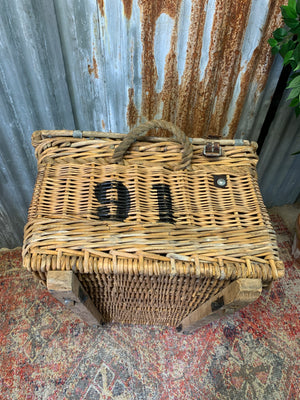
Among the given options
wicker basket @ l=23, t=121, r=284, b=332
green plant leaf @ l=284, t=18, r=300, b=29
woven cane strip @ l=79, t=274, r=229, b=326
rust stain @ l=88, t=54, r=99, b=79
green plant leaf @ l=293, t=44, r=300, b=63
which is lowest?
woven cane strip @ l=79, t=274, r=229, b=326

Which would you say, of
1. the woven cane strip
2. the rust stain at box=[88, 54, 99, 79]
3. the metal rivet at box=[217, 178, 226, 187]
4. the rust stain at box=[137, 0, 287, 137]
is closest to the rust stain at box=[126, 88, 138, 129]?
the rust stain at box=[137, 0, 287, 137]

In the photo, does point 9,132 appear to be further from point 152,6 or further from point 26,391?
point 26,391

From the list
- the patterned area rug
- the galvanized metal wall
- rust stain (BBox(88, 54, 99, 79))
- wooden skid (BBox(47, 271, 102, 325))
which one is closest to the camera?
wooden skid (BBox(47, 271, 102, 325))

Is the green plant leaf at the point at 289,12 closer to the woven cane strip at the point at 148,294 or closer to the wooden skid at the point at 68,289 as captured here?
the woven cane strip at the point at 148,294

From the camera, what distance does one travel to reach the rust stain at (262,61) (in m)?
0.94

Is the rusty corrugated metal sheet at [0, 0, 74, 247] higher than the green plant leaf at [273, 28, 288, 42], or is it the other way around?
the green plant leaf at [273, 28, 288, 42]

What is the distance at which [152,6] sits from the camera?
887 millimetres

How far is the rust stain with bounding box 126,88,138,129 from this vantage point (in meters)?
1.09

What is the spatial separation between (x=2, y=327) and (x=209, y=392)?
987 millimetres

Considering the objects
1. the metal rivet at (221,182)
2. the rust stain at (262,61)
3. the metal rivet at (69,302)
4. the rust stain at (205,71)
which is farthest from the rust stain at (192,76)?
the metal rivet at (69,302)

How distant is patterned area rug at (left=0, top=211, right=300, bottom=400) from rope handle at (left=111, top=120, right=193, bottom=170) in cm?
87

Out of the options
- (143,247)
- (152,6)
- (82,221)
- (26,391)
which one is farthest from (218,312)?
(152,6)

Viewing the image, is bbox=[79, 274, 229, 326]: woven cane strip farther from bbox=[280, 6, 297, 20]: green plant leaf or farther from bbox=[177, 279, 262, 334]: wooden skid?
bbox=[280, 6, 297, 20]: green plant leaf

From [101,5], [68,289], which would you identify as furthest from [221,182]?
[101,5]
